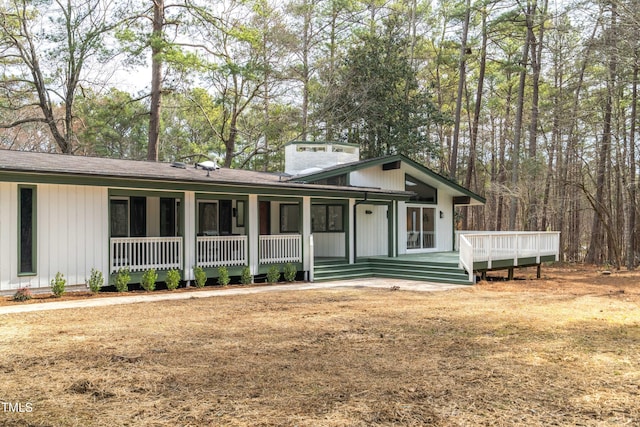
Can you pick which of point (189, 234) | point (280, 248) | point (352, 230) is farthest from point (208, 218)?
point (352, 230)

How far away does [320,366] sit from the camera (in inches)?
215

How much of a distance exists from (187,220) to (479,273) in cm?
934

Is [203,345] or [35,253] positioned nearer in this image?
[203,345]

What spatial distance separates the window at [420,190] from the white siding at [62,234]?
11464 mm

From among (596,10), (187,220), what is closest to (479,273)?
(596,10)

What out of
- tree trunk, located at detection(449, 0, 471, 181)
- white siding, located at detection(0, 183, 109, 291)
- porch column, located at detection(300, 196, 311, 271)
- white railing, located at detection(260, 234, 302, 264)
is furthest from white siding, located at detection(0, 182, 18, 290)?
tree trunk, located at detection(449, 0, 471, 181)

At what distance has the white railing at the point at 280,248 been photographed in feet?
46.3

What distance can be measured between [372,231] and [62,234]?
1014 centimetres

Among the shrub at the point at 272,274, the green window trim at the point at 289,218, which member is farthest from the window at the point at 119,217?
the green window trim at the point at 289,218

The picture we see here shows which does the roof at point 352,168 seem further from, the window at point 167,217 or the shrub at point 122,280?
the shrub at point 122,280

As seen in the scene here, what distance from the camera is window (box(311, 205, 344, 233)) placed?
17188 millimetres

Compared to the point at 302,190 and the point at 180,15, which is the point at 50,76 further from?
the point at 302,190

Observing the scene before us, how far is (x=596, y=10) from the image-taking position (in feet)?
44.3

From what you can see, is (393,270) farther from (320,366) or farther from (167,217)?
(320,366)
